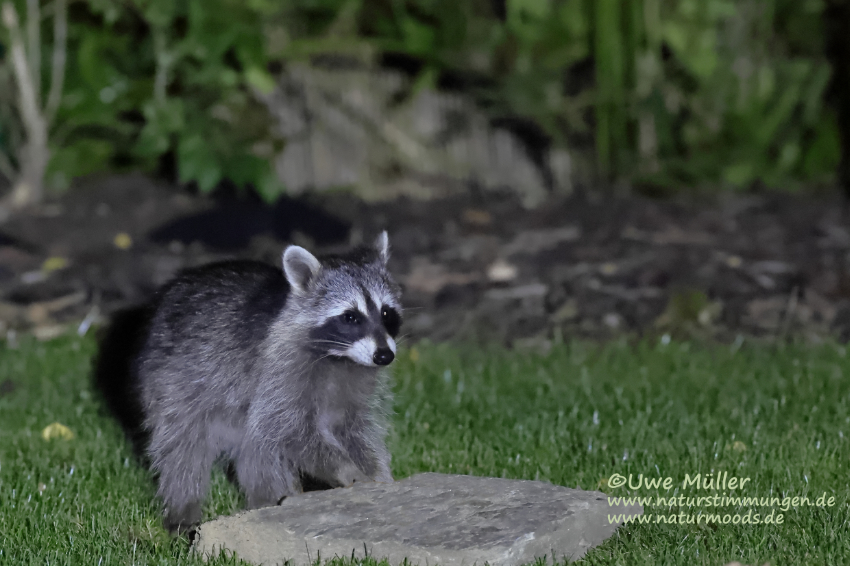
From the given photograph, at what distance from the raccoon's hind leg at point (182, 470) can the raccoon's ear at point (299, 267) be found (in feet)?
2.15

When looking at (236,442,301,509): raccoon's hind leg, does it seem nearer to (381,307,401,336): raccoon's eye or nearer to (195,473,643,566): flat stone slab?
(195,473,643,566): flat stone slab

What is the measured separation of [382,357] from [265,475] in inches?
25.2

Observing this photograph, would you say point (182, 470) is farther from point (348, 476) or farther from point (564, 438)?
point (564, 438)

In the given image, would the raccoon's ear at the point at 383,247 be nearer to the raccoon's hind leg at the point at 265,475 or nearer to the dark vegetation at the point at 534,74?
the raccoon's hind leg at the point at 265,475

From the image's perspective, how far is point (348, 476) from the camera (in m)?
3.87

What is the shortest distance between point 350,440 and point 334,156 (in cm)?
471

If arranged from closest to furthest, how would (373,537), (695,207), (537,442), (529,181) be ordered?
(373,537)
(537,442)
(695,207)
(529,181)

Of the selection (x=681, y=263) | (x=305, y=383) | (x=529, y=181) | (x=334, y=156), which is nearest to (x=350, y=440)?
(x=305, y=383)


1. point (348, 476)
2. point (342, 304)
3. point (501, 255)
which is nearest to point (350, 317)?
point (342, 304)

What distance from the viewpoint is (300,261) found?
12.8 feet

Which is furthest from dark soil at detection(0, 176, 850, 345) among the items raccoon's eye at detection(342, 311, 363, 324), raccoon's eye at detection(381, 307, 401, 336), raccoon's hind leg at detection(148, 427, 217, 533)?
raccoon's hind leg at detection(148, 427, 217, 533)

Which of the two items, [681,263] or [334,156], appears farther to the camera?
[334,156]

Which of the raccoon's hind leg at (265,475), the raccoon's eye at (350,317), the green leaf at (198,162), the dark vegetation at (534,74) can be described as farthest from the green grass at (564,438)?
the dark vegetation at (534,74)

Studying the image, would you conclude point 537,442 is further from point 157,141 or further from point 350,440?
point 157,141
